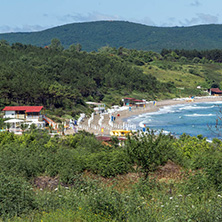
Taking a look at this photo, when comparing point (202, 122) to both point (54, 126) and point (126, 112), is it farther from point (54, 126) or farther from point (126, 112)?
point (54, 126)

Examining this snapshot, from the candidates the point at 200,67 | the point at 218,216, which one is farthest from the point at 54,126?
the point at 200,67

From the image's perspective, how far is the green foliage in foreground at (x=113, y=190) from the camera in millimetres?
7137

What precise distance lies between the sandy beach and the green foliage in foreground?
25.0 m

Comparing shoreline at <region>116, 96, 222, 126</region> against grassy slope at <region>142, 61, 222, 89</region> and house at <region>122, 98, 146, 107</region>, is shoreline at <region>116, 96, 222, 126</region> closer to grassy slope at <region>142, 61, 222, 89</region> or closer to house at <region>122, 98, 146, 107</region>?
house at <region>122, 98, 146, 107</region>

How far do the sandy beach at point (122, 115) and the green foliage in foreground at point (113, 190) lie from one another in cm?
2496

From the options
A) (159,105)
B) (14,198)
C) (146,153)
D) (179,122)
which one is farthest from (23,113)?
(159,105)

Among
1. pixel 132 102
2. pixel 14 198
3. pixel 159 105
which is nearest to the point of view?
pixel 14 198

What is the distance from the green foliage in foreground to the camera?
23.4ft

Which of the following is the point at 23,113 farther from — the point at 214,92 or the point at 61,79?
the point at 214,92

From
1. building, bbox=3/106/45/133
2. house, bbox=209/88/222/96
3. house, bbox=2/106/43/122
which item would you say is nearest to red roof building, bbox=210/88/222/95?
house, bbox=209/88/222/96

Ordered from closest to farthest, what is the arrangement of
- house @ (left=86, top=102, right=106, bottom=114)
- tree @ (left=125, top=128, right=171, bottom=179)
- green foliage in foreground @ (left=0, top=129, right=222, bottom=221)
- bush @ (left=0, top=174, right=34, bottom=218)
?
green foliage in foreground @ (left=0, top=129, right=222, bottom=221) → bush @ (left=0, top=174, right=34, bottom=218) → tree @ (left=125, top=128, right=171, bottom=179) → house @ (left=86, top=102, right=106, bottom=114)

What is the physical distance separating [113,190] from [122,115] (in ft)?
163

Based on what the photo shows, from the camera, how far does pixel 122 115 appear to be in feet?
190

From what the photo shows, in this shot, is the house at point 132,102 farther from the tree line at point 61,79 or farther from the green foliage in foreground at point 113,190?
the green foliage in foreground at point 113,190
